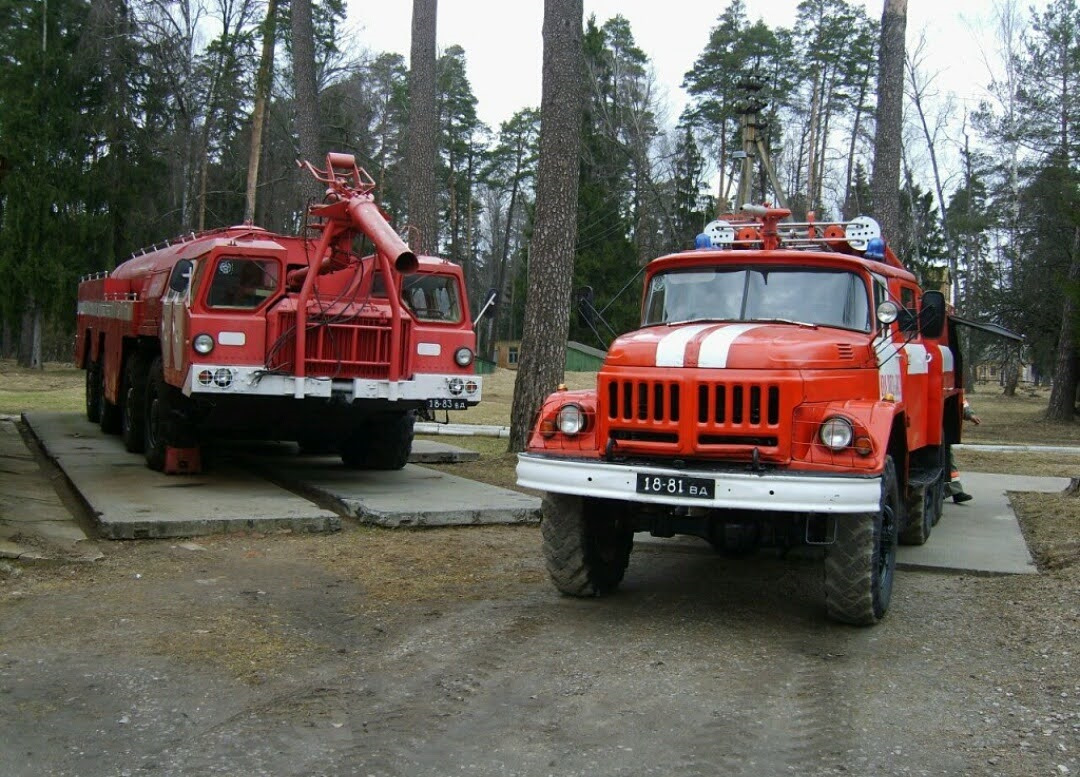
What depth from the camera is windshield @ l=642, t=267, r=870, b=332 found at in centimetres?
690

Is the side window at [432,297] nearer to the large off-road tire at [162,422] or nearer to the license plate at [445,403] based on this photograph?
the license plate at [445,403]

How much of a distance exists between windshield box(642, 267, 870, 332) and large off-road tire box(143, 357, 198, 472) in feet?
19.6

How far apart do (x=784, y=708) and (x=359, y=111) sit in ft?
143

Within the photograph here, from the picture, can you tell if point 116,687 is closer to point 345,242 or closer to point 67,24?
point 345,242

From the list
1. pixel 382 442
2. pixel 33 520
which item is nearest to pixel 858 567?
pixel 33 520

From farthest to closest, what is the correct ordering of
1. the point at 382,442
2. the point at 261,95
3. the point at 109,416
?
the point at 261,95
the point at 109,416
the point at 382,442

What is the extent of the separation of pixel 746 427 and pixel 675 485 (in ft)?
1.73

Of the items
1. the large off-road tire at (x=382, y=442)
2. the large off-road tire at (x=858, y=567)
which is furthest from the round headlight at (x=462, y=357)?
the large off-road tire at (x=858, y=567)

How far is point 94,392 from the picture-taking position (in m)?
16.9

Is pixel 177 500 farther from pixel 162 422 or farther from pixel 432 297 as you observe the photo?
pixel 432 297

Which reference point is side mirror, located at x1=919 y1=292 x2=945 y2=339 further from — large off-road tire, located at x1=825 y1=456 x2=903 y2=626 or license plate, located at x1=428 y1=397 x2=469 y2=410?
license plate, located at x1=428 y1=397 x2=469 y2=410

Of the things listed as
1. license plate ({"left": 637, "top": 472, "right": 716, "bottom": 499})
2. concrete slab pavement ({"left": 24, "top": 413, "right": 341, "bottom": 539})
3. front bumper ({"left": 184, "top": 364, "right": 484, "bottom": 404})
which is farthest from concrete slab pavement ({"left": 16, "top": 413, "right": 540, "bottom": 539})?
license plate ({"left": 637, "top": 472, "right": 716, "bottom": 499})

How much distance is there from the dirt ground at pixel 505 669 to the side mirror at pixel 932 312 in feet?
5.93

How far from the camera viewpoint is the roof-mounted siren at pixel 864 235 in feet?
26.7
